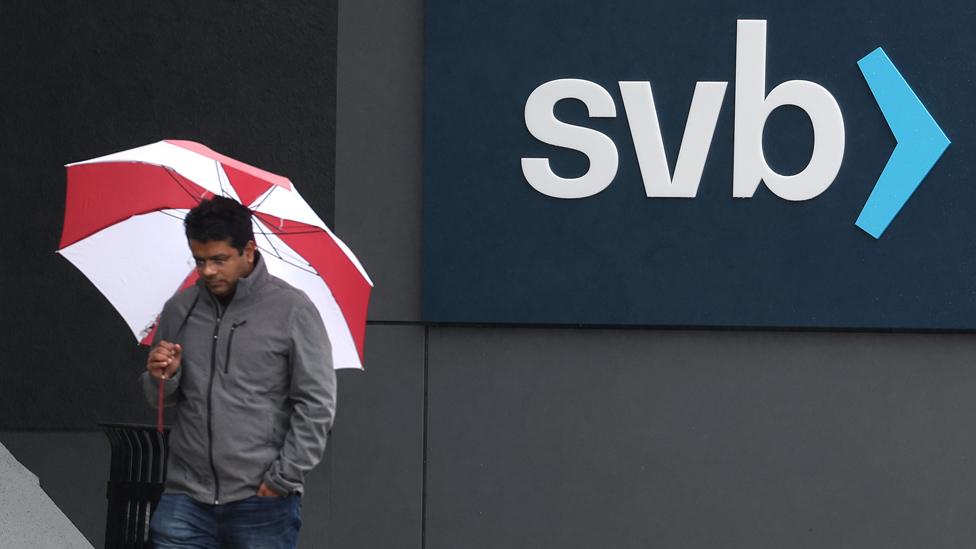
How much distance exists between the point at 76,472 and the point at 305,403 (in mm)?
3129

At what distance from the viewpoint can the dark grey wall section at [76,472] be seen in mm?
6449

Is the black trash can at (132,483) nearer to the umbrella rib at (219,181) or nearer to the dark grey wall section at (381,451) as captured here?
the umbrella rib at (219,181)

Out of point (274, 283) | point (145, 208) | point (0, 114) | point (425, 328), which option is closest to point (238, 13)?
point (0, 114)

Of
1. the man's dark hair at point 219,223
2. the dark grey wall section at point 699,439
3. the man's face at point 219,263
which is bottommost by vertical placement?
the dark grey wall section at point 699,439

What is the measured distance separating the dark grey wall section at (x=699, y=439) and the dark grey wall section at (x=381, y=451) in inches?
3.7

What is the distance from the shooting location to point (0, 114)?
655cm

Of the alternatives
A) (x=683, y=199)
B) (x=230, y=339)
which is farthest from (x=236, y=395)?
(x=683, y=199)

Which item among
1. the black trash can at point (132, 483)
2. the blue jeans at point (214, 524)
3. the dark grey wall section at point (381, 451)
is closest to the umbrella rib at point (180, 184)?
the black trash can at point (132, 483)

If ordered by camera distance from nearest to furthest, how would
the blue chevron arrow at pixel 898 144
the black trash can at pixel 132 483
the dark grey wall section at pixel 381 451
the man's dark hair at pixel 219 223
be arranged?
the man's dark hair at pixel 219 223
the black trash can at pixel 132 483
the blue chevron arrow at pixel 898 144
the dark grey wall section at pixel 381 451

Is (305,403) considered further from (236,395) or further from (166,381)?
(166,381)

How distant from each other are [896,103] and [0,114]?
4.50 metres

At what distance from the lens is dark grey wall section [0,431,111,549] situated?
6.45 meters

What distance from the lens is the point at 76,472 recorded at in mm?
6449

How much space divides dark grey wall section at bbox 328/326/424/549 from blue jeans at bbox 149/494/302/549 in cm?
246
